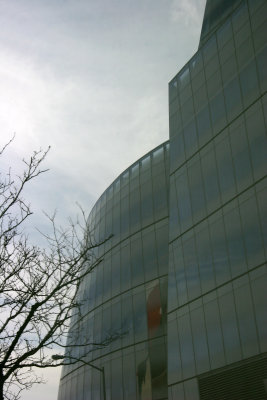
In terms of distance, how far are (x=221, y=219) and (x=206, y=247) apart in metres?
1.68

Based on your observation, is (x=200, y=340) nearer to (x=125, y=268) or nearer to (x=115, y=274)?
(x=125, y=268)

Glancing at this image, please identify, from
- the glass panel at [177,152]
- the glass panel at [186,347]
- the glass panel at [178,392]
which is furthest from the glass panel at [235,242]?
the glass panel at [177,152]

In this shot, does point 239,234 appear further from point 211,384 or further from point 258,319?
point 211,384

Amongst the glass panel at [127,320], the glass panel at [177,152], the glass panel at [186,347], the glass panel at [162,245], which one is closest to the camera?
the glass panel at [186,347]

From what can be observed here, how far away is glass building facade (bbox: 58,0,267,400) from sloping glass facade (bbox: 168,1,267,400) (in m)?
0.06

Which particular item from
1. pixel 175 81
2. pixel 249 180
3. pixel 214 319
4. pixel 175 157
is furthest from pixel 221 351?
pixel 175 81

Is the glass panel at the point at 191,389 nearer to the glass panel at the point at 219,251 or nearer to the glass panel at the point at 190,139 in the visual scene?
the glass panel at the point at 219,251

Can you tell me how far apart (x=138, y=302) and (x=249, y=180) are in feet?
51.9

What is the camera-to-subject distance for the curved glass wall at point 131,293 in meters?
33.0

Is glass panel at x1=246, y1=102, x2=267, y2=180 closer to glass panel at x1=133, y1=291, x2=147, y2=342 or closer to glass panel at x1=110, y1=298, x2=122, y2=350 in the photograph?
glass panel at x1=133, y1=291, x2=147, y2=342

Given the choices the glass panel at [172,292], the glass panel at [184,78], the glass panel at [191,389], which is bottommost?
the glass panel at [191,389]

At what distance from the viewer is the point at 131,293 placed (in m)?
36.6

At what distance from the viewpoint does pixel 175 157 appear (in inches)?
1195

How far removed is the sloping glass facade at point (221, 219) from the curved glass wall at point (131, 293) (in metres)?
6.72
